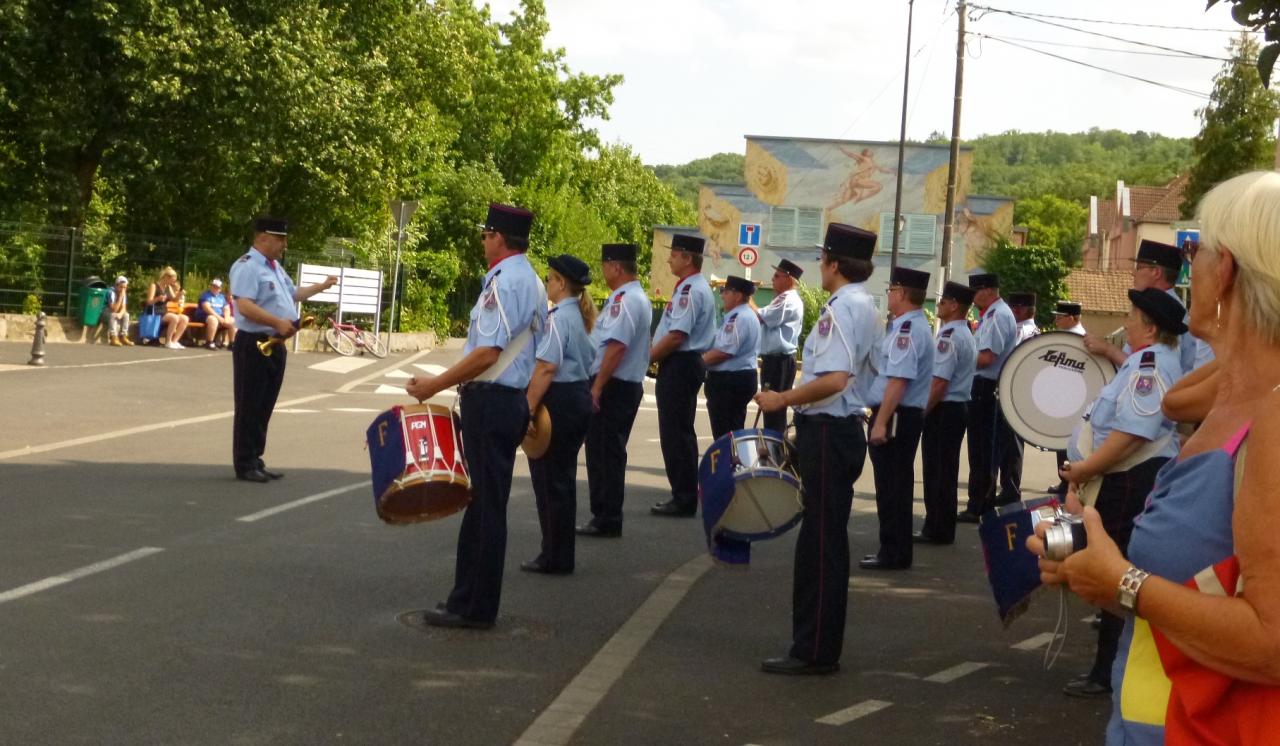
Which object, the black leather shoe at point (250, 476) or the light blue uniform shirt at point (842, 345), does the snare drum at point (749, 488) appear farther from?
the black leather shoe at point (250, 476)

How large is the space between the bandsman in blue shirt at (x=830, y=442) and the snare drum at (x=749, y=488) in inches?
4.8

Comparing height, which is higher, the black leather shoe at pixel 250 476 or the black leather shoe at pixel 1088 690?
the black leather shoe at pixel 250 476

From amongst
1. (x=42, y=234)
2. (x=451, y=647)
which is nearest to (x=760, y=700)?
(x=451, y=647)

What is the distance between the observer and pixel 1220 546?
2609mm

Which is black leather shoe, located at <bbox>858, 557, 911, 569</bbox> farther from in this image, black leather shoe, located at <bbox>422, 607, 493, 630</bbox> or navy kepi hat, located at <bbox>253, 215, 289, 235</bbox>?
navy kepi hat, located at <bbox>253, 215, 289, 235</bbox>

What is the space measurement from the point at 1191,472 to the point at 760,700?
158 inches

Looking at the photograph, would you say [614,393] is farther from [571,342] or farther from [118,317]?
[118,317]

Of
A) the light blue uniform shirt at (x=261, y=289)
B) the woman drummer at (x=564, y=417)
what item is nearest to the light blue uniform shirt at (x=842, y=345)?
the woman drummer at (x=564, y=417)

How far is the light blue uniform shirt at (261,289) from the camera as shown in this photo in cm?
1209

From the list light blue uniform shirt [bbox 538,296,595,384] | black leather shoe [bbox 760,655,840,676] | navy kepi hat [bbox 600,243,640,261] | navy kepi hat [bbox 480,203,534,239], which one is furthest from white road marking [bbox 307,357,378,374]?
black leather shoe [bbox 760,655,840,676]

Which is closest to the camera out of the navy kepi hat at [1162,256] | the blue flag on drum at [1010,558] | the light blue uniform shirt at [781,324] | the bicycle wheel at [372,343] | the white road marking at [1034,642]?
the blue flag on drum at [1010,558]

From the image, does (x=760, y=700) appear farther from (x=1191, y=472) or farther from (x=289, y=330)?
(x=289, y=330)

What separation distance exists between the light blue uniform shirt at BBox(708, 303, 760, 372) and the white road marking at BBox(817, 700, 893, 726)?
20.6 feet

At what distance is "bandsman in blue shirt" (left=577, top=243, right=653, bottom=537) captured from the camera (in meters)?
10.9
